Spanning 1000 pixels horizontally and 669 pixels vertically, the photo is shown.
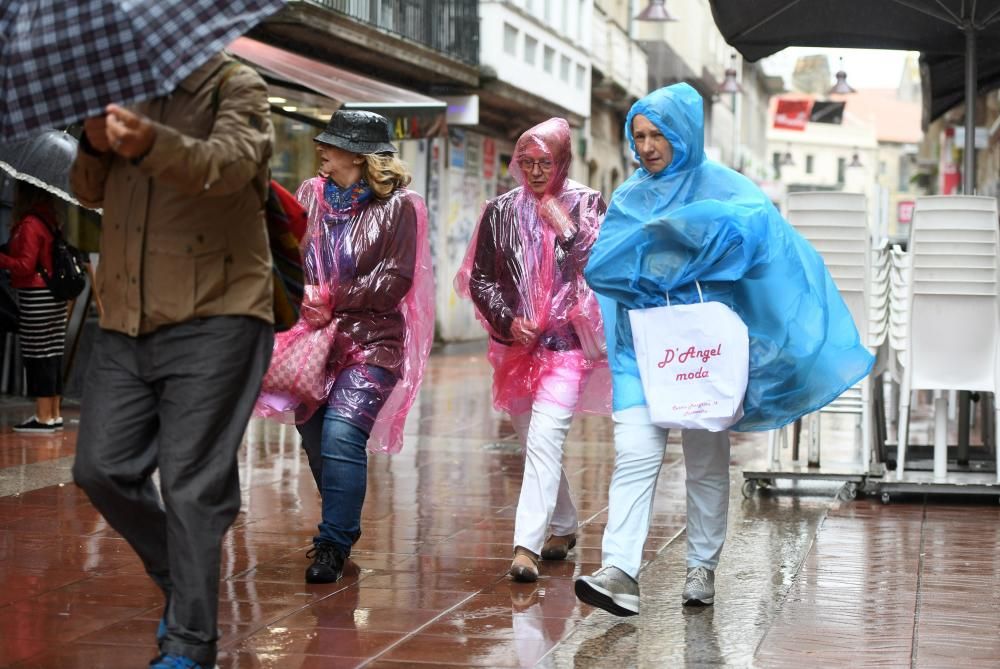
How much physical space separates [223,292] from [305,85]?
414 inches

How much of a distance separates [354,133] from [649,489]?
1.80 m

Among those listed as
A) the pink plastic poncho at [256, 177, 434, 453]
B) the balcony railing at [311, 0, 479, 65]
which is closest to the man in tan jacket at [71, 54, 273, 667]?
the pink plastic poncho at [256, 177, 434, 453]

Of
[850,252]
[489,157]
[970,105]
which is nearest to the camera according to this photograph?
[850,252]

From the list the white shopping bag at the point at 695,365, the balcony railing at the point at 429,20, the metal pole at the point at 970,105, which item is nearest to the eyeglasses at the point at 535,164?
the white shopping bag at the point at 695,365

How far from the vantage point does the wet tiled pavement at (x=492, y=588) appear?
5070 millimetres

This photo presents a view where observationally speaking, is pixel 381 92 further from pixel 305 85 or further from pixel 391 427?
pixel 391 427

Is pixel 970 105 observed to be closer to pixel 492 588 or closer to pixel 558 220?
pixel 558 220

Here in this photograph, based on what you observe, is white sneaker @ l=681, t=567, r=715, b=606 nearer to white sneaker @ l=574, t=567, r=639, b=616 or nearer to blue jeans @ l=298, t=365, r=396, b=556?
white sneaker @ l=574, t=567, r=639, b=616

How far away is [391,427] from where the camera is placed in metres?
6.66

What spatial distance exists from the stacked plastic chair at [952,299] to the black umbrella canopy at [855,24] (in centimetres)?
213

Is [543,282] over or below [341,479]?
over

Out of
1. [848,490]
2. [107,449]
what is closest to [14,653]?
[107,449]

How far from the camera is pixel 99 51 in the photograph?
13.5 ft

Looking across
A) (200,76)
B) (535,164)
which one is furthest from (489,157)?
(200,76)
